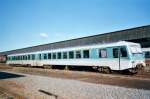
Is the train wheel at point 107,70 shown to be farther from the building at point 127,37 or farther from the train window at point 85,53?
the building at point 127,37

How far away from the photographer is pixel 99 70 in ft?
56.1

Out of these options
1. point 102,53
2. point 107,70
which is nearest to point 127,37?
point 102,53

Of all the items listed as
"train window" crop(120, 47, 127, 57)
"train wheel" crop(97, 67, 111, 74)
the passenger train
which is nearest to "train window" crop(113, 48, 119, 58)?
the passenger train

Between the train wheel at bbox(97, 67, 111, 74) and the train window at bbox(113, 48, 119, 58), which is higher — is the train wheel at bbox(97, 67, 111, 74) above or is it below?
below

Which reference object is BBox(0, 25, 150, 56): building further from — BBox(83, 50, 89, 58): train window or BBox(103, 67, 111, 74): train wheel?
BBox(103, 67, 111, 74): train wheel

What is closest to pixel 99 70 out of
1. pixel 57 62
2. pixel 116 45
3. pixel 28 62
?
pixel 116 45

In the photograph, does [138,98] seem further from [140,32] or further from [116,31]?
[116,31]

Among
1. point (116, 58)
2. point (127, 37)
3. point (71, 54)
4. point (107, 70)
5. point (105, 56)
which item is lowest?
point (107, 70)

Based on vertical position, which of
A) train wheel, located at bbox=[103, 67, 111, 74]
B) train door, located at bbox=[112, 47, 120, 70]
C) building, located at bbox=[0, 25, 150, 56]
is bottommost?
train wheel, located at bbox=[103, 67, 111, 74]

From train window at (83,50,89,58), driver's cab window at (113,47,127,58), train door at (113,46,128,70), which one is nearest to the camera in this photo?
train door at (113,46,128,70)

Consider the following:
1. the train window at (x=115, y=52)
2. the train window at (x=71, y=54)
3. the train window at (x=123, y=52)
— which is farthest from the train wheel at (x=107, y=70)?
the train window at (x=71, y=54)

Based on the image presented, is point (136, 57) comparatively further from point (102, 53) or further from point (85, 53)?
point (85, 53)

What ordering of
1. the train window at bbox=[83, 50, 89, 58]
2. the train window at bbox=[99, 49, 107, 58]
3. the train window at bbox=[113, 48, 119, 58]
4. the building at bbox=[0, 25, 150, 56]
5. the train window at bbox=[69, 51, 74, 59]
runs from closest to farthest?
1. the train window at bbox=[113, 48, 119, 58]
2. the train window at bbox=[99, 49, 107, 58]
3. the train window at bbox=[83, 50, 89, 58]
4. the train window at bbox=[69, 51, 74, 59]
5. the building at bbox=[0, 25, 150, 56]

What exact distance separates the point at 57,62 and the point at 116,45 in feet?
34.5
